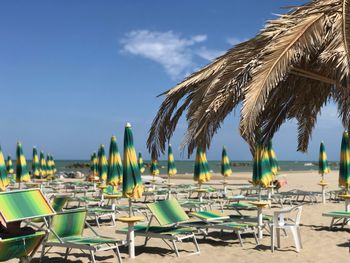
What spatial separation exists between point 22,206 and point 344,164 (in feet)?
25.9

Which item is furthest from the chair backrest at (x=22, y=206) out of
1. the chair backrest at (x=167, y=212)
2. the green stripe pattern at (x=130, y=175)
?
the chair backrest at (x=167, y=212)

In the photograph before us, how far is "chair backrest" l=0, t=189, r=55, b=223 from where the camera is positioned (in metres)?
4.94

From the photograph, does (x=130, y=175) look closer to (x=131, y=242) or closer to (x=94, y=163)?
(x=131, y=242)

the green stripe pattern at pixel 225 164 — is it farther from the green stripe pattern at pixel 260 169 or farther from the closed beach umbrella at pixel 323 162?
the green stripe pattern at pixel 260 169

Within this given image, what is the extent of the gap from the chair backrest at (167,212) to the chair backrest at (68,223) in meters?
1.10

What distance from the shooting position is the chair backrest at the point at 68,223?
237 inches

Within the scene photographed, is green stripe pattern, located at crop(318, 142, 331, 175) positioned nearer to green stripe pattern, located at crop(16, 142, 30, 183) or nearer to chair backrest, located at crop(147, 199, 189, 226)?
chair backrest, located at crop(147, 199, 189, 226)

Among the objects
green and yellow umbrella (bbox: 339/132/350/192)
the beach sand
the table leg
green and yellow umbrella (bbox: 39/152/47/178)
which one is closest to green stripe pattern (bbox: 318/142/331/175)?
green and yellow umbrella (bbox: 339/132/350/192)

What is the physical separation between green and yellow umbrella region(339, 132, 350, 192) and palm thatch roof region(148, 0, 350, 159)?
478 centimetres

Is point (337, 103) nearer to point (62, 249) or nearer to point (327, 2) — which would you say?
point (327, 2)

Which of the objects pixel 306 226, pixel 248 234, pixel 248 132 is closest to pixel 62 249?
pixel 248 234

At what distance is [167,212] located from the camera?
23.5 feet

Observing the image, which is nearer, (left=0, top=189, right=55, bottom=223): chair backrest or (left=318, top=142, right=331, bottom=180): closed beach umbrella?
(left=0, top=189, right=55, bottom=223): chair backrest

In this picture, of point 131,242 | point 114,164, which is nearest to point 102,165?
point 114,164
